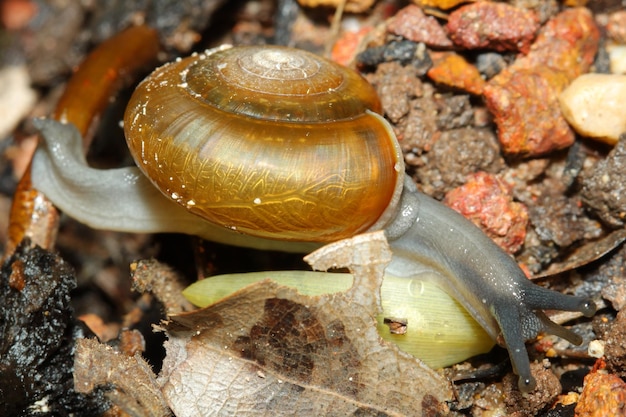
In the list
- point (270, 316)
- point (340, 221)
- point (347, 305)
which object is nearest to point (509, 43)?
point (340, 221)

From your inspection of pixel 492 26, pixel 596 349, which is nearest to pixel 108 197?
pixel 492 26

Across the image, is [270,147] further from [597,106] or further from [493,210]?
[597,106]

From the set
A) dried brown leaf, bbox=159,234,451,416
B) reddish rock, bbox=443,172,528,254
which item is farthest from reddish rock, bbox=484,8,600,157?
dried brown leaf, bbox=159,234,451,416

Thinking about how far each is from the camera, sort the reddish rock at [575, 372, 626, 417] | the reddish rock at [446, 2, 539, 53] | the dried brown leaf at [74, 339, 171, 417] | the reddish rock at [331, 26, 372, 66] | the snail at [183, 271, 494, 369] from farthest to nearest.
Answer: the reddish rock at [331, 26, 372, 66], the reddish rock at [446, 2, 539, 53], the snail at [183, 271, 494, 369], the dried brown leaf at [74, 339, 171, 417], the reddish rock at [575, 372, 626, 417]

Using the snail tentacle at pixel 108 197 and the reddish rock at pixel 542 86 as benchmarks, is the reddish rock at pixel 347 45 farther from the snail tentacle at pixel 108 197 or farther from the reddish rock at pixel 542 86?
the snail tentacle at pixel 108 197

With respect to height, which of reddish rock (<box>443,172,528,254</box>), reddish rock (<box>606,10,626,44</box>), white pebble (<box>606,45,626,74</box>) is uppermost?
reddish rock (<box>606,10,626,44</box>)

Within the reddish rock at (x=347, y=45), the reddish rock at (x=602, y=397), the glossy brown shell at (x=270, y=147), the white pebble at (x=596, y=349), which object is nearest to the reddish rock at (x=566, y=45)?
the reddish rock at (x=347, y=45)

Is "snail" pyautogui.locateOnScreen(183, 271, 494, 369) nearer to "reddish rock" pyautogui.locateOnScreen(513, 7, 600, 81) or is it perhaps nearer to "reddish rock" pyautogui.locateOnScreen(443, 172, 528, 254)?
"reddish rock" pyautogui.locateOnScreen(443, 172, 528, 254)
